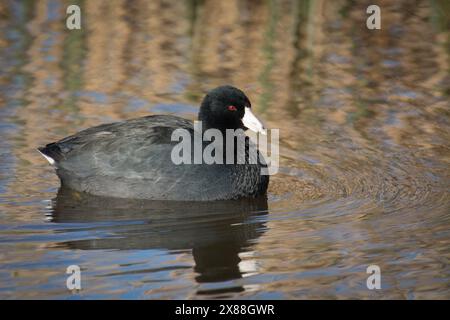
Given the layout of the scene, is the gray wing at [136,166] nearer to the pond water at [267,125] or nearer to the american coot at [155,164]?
the american coot at [155,164]

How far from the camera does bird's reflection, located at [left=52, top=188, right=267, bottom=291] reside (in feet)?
21.5

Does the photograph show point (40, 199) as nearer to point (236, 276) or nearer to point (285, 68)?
point (236, 276)

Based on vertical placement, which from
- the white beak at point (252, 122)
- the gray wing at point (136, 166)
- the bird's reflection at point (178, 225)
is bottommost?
the bird's reflection at point (178, 225)

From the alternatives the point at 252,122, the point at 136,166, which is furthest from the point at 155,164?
the point at 252,122

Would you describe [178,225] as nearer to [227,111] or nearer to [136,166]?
[136,166]

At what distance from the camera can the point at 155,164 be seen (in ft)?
25.6

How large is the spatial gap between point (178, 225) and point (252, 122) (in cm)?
126

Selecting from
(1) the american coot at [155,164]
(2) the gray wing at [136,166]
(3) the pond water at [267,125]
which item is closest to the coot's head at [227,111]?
(1) the american coot at [155,164]

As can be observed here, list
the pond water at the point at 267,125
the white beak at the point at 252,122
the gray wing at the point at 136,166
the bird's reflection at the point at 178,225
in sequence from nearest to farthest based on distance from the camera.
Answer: the pond water at the point at 267,125, the bird's reflection at the point at 178,225, the gray wing at the point at 136,166, the white beak at the point at 252,122

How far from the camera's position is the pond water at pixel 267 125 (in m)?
6.14

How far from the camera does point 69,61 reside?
11109 millimetres

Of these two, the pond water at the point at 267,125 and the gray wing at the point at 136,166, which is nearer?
the pond water at the point at 267,125
